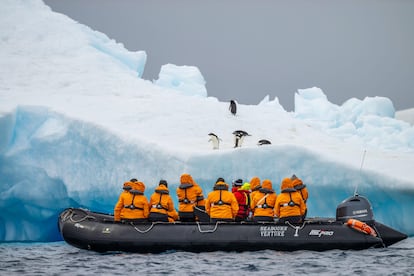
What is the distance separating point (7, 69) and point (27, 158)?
6043mm

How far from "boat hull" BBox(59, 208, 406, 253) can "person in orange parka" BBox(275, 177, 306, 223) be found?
0.17 meters

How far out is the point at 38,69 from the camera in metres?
20.7

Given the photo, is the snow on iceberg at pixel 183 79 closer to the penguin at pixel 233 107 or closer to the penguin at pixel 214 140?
the penguin at pixel 233 107

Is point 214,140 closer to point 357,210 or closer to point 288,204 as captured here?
point 288,204

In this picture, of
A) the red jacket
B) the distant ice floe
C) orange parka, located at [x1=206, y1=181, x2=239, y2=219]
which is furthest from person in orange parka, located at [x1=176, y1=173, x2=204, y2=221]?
the distant ice floe

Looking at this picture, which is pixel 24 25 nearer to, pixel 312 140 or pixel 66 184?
pixel 66 184

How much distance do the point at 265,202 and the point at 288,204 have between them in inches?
18.0

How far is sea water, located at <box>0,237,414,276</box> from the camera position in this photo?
30.4 feet

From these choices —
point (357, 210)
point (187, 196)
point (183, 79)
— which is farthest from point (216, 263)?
point (183, 79)

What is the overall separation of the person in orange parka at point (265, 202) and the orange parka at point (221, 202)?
441 mm

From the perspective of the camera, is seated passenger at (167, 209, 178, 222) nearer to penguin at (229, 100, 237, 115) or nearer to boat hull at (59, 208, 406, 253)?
boat hull at (59, 208, 406, 253)

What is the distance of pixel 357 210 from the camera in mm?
11648

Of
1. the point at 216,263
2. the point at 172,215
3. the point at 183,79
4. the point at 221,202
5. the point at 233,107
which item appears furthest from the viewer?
the point at 183,79

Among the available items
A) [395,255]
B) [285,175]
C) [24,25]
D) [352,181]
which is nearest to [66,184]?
[285,175]
